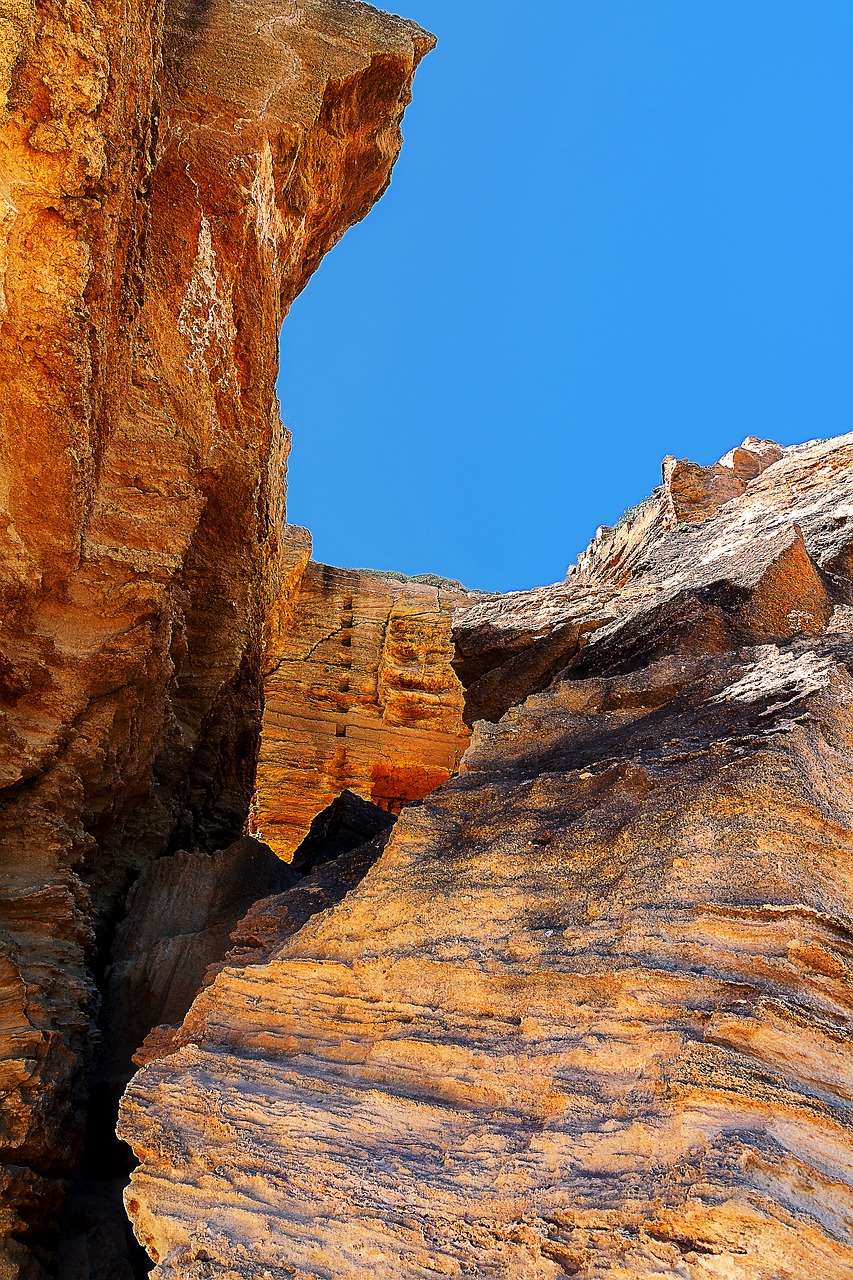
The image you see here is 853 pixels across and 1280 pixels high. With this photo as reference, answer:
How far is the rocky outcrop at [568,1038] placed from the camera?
9.06 ft

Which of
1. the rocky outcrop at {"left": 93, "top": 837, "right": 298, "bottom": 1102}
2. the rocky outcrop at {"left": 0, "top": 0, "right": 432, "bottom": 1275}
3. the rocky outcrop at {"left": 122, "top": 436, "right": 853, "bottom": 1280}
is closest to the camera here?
the rocky outcrop at {"left": 122, "top": 436, "right": 853, "bottom": 1280}

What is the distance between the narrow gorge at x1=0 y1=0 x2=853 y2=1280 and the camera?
3.00 metres

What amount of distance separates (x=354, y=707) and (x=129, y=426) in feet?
35.0

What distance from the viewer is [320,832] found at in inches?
329

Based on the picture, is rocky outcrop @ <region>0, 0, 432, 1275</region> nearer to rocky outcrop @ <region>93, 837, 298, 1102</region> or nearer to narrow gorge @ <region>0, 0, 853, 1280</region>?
narrow gorge @ <region>0, 0, 853, 1280</region>

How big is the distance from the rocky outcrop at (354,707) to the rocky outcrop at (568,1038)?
1075cm

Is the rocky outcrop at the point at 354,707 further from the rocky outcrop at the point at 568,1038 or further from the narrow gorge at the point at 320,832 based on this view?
the rocky outcrop at the point at 568,1038

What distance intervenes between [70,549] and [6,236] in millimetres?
1905

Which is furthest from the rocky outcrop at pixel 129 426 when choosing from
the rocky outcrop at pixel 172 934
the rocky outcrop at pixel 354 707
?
the rocky outcrop at pixel 354 707

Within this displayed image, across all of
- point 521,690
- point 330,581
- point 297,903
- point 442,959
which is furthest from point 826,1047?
point 330,581

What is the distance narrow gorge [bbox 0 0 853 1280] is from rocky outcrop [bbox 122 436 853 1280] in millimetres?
15

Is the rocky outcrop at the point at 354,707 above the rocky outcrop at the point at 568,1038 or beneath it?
above

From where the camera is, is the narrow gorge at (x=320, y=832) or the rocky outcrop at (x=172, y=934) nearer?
the narrow gorge at (x=320, y=832)

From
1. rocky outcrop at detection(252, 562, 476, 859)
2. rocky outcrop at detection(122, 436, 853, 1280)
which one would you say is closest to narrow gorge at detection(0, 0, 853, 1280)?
rocky outcrop at detection(122, 436, 853, 1280)
